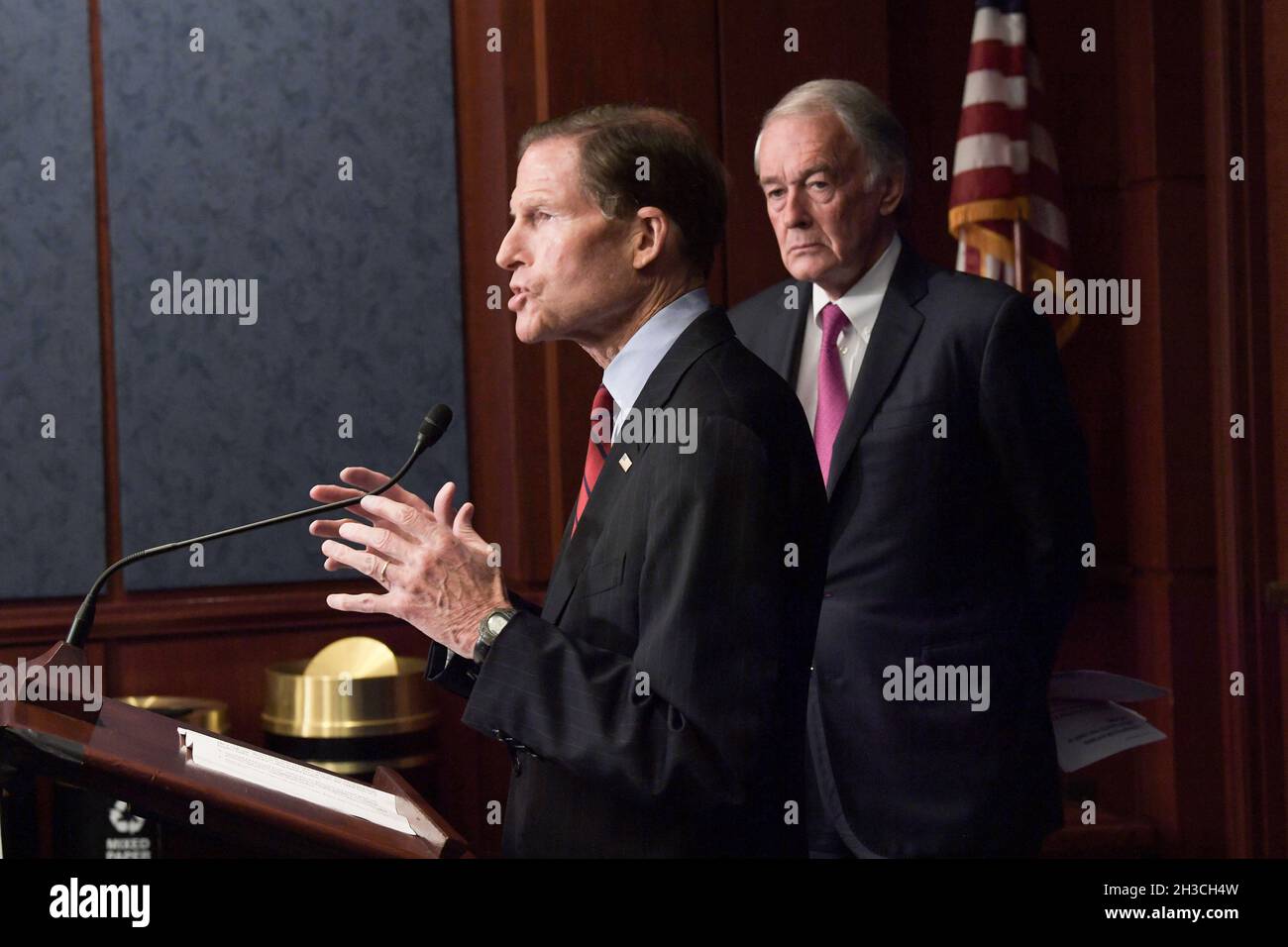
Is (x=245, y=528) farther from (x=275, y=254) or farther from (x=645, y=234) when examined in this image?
(x=275, y=254)

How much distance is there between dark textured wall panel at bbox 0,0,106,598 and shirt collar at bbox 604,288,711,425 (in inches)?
82.7

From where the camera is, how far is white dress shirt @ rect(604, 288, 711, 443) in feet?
4.52

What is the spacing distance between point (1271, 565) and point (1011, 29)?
5.13 ft

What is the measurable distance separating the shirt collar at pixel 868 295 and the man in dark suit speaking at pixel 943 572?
0.02m

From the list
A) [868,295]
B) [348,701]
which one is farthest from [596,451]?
[348,701]

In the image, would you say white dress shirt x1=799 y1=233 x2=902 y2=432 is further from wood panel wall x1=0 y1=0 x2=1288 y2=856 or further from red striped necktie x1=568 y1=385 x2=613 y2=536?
wood panel wall x1=0 y1=0 x2=1288 y2=856

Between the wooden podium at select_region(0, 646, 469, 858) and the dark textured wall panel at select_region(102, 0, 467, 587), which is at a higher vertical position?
the dark textured wall panel at select_region(102, 0, 467, 587)

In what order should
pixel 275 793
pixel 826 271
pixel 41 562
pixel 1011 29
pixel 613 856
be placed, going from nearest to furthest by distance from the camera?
pixel 275 793, pixel 613 856, pixel 826 271, pixel 41 562, pixel 1011 29

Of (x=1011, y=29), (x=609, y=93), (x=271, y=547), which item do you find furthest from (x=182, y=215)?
(x=1011, y=29)

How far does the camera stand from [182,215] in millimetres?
3145

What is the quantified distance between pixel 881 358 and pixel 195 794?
1.44 metres

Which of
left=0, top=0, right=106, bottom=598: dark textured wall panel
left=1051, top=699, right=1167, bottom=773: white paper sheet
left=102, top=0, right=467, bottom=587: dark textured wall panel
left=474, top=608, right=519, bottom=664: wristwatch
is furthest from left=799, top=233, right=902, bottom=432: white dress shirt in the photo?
left=0, top=0, right=106, bottom=598: dark textured wall panel

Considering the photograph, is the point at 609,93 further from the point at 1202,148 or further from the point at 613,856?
the point at 613,856

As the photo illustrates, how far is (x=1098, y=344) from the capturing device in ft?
12.2
